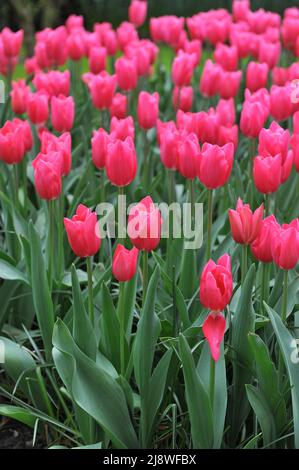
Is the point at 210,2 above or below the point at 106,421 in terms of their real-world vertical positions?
below

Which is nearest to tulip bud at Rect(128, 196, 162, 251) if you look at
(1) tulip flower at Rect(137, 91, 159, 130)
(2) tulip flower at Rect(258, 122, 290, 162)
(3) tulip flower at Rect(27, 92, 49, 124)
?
(2) tulip flower at Rect(258, 122, 290, 162)

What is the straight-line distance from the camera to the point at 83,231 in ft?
6.38

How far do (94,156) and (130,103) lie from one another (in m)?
1.65

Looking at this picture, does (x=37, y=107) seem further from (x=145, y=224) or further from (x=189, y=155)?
(x=145, y=224)

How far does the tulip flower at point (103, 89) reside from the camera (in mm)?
3143

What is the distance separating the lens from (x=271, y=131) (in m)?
2.38

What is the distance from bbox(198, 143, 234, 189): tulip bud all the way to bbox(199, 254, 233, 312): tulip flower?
1.58 ft

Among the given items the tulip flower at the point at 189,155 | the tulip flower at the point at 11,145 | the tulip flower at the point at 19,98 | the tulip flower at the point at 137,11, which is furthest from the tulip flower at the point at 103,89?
the tulip flower at the point at 137,11

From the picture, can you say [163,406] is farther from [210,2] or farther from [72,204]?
[210,2]

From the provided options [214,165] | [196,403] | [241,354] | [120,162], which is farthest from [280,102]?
[196,403]

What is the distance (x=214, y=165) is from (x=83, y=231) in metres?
0.45

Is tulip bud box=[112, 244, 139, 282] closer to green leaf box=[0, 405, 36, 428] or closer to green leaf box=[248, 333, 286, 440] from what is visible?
green leaf box=[248, 333, 286, 440]

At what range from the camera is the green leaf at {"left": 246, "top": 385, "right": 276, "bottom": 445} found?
193cm

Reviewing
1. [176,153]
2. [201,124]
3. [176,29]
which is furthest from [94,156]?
[176,29]
